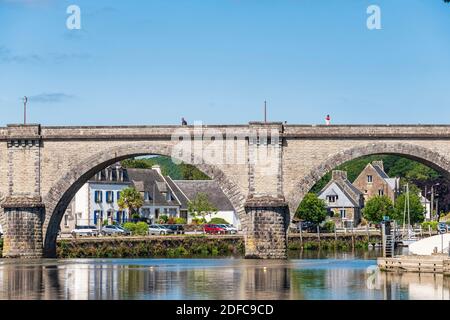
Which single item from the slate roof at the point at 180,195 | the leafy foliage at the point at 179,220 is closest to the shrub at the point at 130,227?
the leafy foliage at the point at 179,220

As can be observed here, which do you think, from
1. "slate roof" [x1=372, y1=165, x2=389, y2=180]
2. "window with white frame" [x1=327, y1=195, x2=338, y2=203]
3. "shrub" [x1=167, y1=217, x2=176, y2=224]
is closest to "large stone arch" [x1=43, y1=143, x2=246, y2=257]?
"shrub" [x1=167, y1=217, x2=176, y2=224]

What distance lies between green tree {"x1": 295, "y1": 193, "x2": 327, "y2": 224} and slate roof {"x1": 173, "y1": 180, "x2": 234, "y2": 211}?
1376cm

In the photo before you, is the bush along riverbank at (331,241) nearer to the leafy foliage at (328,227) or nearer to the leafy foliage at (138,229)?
the leafy foliage at (328,227)

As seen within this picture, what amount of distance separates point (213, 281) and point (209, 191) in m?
71.5

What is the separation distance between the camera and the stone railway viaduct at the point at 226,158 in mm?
67875

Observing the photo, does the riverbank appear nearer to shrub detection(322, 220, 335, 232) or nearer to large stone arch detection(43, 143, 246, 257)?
large stone arch detection(43, 143, 246, 257)

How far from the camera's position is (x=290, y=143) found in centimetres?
6850

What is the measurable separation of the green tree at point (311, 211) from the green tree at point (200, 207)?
10.3 meters

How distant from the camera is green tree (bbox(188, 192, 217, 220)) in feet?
368

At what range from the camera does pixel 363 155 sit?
68.4 metres

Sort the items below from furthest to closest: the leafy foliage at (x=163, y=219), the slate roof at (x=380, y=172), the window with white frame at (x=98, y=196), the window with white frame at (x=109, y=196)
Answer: the slate roof at (x=380, y=172)
the window with white frame at (x=109, y=196)
the leafy foliage at (x=163, y=219)
the window with white frame at (x=98, y=196)

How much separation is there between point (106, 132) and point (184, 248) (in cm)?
1705
